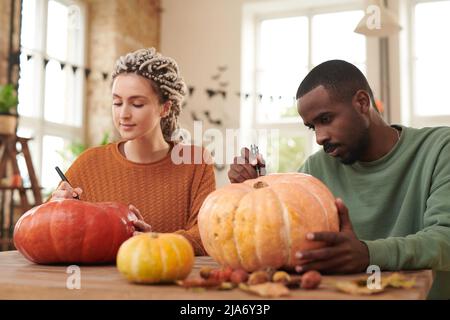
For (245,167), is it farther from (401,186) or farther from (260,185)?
(401,186)

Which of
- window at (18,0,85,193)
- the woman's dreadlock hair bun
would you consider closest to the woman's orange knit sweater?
the woman's dreadlock hair bun

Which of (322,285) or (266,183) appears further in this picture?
(266,183)

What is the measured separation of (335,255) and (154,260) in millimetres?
314

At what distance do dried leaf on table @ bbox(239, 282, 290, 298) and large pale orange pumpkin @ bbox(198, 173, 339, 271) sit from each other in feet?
0.61

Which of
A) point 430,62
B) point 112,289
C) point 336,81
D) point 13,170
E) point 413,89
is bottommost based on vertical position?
point 112,289

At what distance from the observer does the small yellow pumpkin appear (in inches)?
35.7

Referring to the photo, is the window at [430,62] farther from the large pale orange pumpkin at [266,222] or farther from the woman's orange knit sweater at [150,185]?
the large pale orange pumpkin at [266,222]

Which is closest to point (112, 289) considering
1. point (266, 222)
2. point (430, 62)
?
point (266, 222)

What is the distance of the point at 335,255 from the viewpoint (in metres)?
0.96

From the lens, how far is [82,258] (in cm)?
124

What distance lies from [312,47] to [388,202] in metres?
5.43

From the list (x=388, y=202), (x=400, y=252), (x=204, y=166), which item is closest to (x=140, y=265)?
(x=400, y=252)

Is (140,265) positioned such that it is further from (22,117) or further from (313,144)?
(313,144)

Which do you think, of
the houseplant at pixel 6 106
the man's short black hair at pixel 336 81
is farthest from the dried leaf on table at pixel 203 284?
the houseplant at pixel 6 106
